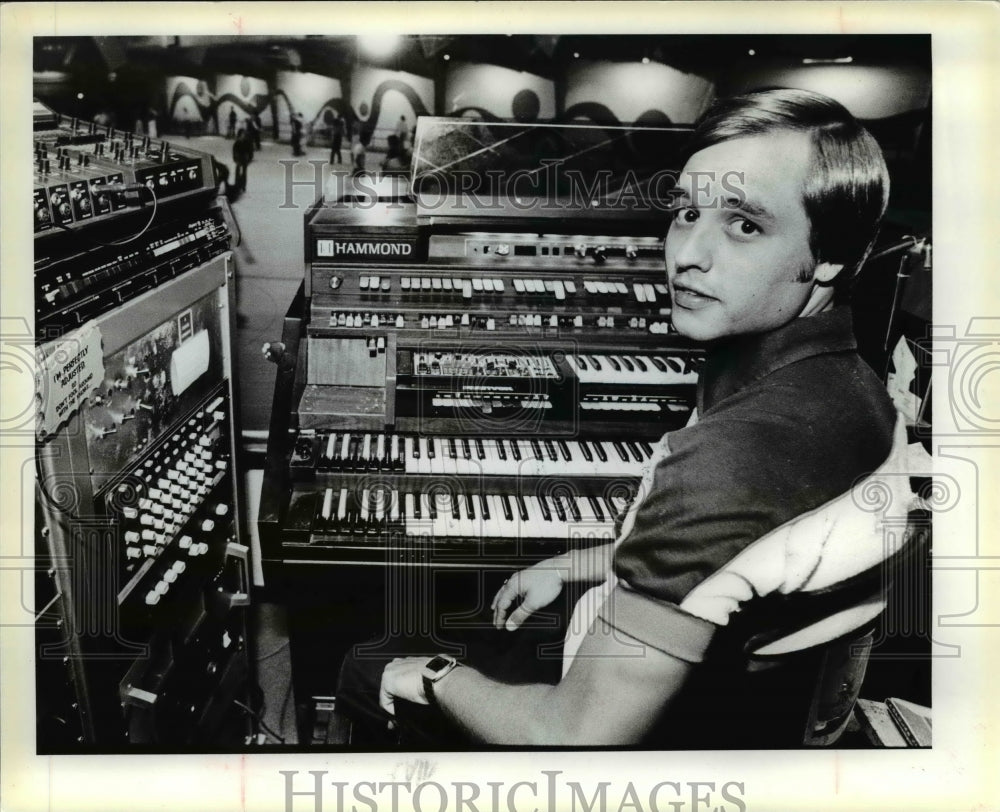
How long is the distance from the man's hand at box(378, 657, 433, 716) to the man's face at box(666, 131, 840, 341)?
3.97ft

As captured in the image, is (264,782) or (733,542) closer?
(733,542)

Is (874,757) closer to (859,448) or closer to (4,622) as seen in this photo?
(859,448)

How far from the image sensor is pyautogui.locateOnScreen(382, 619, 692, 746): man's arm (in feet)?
7.54

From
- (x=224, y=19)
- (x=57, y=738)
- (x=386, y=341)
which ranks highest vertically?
(x=224, y=19)

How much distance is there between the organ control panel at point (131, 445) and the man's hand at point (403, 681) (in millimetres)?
427

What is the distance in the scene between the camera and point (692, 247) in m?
2.26

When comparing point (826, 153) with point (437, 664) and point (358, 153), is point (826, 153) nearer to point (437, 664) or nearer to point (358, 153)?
point (358, 153)

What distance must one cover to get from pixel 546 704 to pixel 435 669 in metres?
0.31

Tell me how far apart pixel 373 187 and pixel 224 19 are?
0.57 m

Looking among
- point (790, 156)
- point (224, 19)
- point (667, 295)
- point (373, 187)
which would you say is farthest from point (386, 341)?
point (790, 156)

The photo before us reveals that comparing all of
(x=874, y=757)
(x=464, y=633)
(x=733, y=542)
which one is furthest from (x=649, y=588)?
(x=874, y=757)

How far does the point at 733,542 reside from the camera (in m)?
2.20

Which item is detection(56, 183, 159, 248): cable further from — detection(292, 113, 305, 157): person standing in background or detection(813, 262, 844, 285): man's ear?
detection(813, 262, 844, 285): man's ear

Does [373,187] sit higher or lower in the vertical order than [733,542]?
higher
